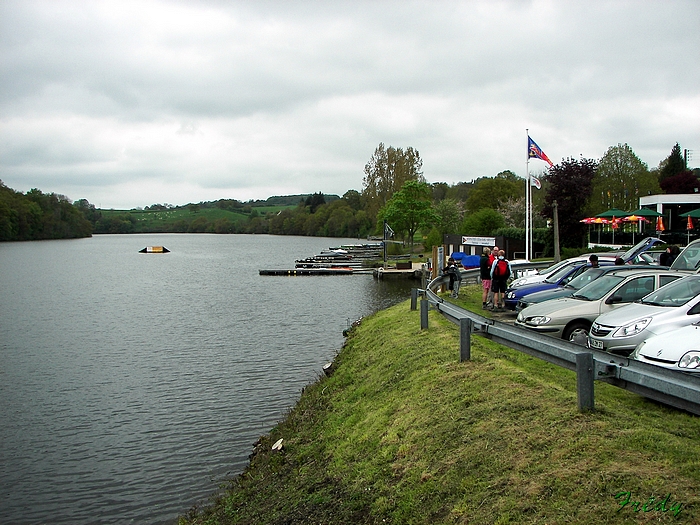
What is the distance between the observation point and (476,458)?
6395 mm

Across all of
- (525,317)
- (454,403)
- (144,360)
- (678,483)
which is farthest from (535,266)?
(678,483)

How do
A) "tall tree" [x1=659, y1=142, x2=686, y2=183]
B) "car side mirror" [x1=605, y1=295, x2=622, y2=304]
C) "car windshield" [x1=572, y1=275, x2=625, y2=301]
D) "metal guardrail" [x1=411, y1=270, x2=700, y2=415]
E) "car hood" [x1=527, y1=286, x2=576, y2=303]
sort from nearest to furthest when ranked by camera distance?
1. "metal guardrail" [x1=411, y1=270, x2=700, y2=415]
2. "car side mirror" [x1=605, y1=295, x2=622, y2=304]
3. "car windshield" [x1=572, y1=275, x2=625, y2=301]
4. "car hood" [x1=527, y1=286, x2=576, y2=303]
5. "tall tree" [x1=659, y1=142, x2=686, y2=183]

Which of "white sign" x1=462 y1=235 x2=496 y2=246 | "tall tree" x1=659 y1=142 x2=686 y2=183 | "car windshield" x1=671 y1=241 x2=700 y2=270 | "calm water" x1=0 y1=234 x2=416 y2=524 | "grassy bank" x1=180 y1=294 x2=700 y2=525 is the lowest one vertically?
"calm water" x1=0 y1=234 x2=416 y2=524

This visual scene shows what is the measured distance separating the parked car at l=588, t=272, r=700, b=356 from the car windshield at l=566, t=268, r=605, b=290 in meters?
5.30

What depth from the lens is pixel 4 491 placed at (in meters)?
11.6

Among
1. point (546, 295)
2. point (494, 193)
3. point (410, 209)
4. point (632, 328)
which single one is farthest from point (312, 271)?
point (632, 328)

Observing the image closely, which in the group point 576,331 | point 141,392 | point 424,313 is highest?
point 424,313

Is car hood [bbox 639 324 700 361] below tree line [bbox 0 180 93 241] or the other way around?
below

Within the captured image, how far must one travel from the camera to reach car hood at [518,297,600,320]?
1296cm

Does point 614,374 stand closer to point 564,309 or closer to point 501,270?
point 564,309

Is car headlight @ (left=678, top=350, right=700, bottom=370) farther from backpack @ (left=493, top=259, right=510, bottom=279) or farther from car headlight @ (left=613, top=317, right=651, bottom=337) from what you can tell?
backpack @ (left=493, top=259, right=510, bottom=279)

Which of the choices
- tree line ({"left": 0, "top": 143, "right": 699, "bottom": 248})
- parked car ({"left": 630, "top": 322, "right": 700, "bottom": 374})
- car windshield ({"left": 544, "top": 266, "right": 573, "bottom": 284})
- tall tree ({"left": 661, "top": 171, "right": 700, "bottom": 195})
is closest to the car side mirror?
parked car ({"left": 630, "top": 322, "right": 700, "bottom": 374})

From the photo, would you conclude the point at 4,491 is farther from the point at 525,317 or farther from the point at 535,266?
the point at 535,266

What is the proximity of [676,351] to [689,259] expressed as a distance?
10.2 meters
